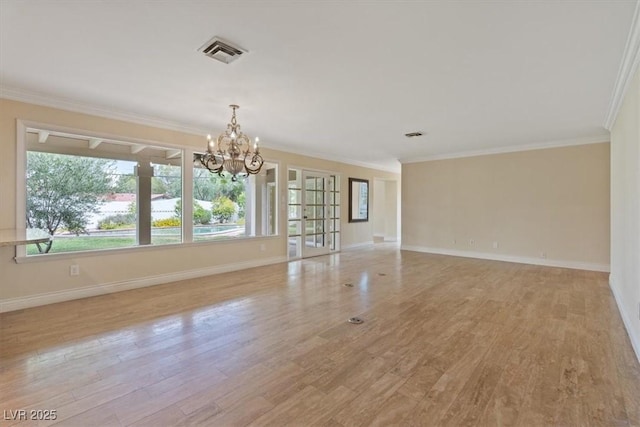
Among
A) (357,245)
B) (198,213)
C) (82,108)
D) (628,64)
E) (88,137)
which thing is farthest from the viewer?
(357,245)

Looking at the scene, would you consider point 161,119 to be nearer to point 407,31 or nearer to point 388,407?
point 407,31

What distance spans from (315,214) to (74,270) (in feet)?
15.4

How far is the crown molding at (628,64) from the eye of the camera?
2.15 m

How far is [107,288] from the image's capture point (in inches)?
160

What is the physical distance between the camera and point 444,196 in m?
7.50

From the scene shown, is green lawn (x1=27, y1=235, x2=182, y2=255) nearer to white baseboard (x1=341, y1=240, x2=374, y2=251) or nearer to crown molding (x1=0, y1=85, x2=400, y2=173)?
crown molding (x1=0, y1=85, x2=400, y2=173)

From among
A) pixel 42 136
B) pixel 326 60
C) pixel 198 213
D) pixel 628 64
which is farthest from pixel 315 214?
pixel 628 64

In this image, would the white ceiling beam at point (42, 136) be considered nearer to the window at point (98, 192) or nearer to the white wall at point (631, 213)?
the window at point (98, 192)

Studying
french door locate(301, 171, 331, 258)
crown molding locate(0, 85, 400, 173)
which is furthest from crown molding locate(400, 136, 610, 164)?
crown molding locate(0, 85, 400, 173)

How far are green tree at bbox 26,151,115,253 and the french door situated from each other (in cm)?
383

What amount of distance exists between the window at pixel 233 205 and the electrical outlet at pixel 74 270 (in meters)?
1.58

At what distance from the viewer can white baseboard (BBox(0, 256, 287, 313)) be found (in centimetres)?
344

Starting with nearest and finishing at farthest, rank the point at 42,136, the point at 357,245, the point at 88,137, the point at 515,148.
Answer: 1. the point at 42,136
2. the point at 88,137
3. the point at 515,148
4. the point at 357,245

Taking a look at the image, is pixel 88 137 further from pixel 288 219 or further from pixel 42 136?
pixel 288 219
